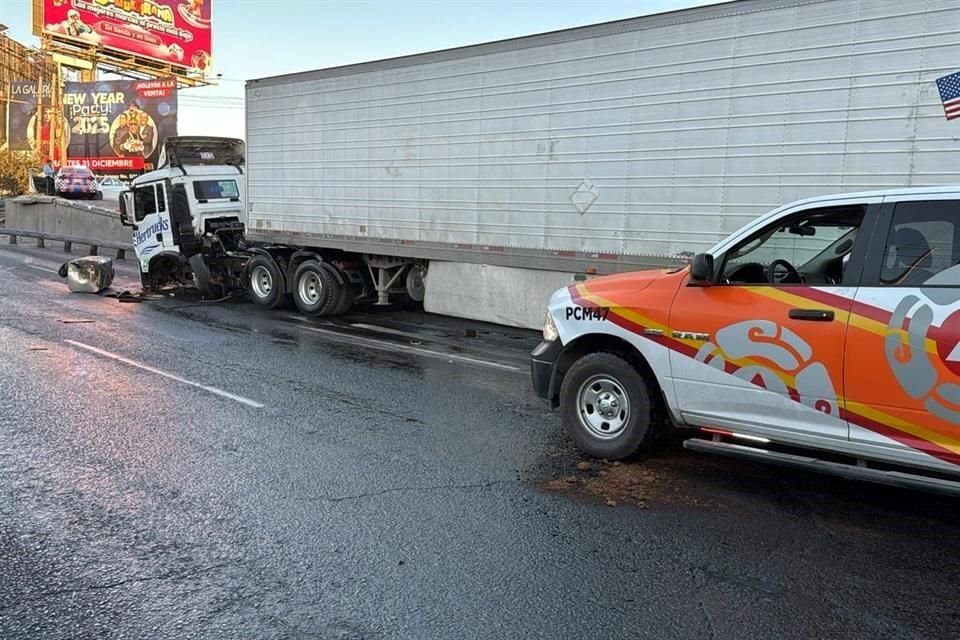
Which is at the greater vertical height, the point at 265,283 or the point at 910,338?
the point at 910,338

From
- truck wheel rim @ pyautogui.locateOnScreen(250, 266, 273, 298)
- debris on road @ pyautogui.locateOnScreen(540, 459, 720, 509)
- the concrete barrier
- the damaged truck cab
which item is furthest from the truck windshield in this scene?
debris on road @ pyautogui.locateOnScreen(540, 459, 720, 509)

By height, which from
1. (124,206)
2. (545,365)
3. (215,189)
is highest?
(215,189)

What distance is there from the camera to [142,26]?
50.2 meters

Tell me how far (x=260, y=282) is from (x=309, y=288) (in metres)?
1.27

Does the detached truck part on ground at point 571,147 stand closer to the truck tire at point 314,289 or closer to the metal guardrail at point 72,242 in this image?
the truck tire at point 314,289

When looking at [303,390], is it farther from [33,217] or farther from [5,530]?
[33,217]

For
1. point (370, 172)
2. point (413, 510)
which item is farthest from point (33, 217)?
point (413, 510)

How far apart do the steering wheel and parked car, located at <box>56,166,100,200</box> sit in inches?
1727

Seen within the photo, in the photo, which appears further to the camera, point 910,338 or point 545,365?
point 545,365

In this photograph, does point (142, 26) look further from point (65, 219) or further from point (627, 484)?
point (627, 484)

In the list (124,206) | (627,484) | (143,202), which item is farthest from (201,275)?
(627,484)

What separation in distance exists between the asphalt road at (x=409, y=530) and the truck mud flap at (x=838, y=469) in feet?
0.96

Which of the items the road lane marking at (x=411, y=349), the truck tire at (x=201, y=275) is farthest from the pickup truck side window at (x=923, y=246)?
the truck tire at (x=201, y=275)

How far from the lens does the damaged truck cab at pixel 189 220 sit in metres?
14.7
